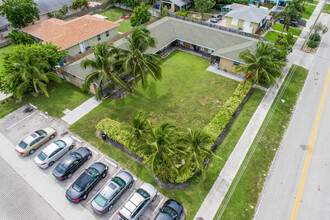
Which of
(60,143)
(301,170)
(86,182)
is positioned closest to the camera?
(86,182)

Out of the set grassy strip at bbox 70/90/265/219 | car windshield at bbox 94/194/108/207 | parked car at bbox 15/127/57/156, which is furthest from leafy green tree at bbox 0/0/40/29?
car windshield at bbox 94/194/108/207

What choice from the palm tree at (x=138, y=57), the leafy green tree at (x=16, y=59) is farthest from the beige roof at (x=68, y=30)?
the palm tree at (x=138, y=57)

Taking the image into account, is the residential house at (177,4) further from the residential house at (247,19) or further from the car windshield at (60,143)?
the car windshield at (60,143)

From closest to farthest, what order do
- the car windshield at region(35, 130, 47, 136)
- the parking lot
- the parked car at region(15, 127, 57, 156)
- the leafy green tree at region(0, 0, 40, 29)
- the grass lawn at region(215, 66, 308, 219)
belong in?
the parking lot
the grass lawn at region(215, 66, 308, 219)
the parked car at region(15, 127, 57, 156)
the car windshield at region(35, 130, 47, 136)
the leafy green tree at region(0, 0, 40, 29)

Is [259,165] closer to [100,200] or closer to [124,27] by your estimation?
[100,200]

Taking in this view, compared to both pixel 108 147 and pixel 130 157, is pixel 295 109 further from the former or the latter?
pixel 108 147

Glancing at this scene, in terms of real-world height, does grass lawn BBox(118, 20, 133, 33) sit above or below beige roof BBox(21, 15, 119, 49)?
below

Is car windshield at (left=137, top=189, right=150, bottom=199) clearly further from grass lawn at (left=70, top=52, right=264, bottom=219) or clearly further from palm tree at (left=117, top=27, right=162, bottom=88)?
palm tree at (left=117, top=27, right=162, bottom=88)

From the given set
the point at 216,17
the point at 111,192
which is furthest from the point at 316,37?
the point at 111,192
